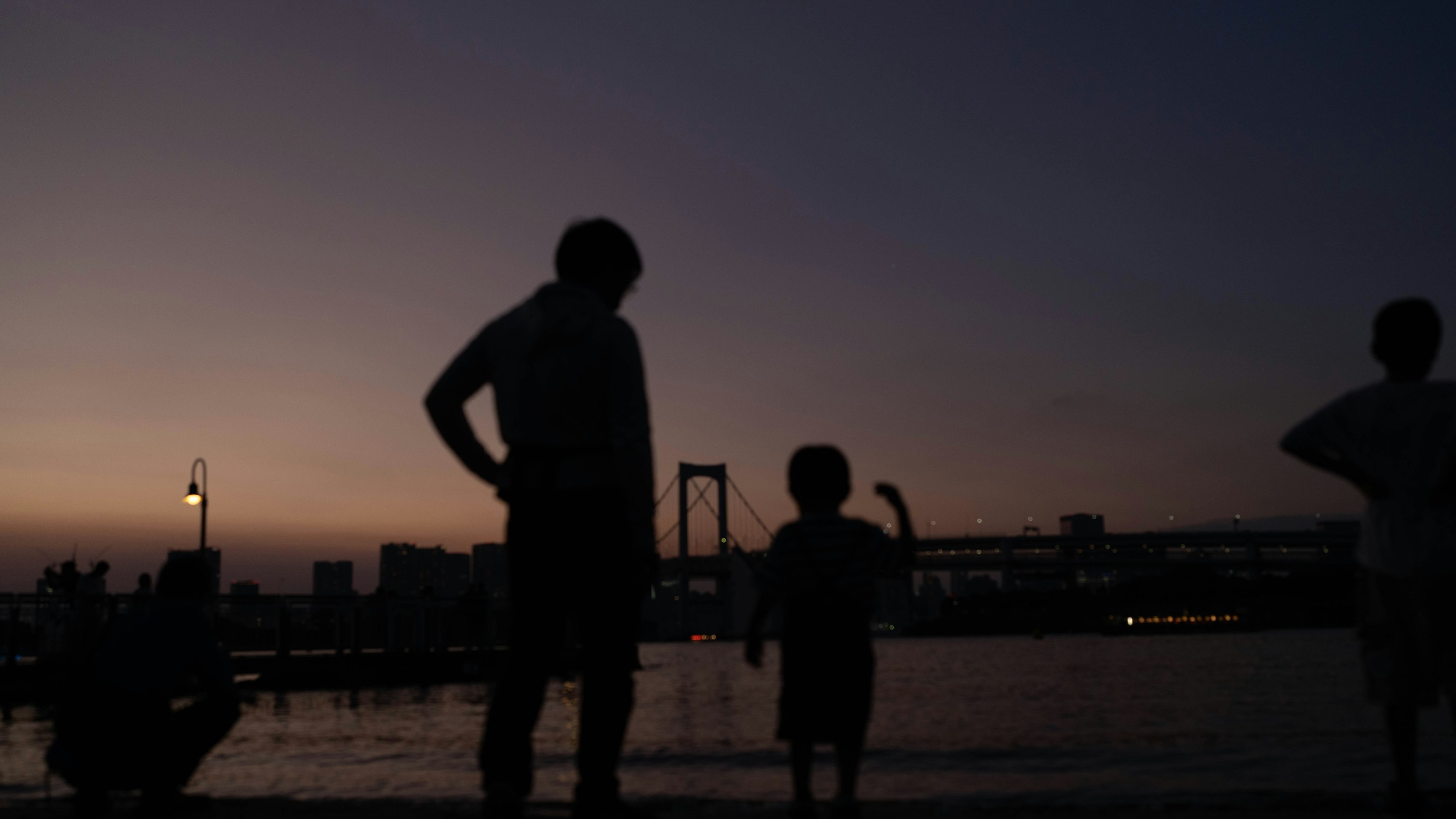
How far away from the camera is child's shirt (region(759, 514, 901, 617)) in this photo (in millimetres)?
3002

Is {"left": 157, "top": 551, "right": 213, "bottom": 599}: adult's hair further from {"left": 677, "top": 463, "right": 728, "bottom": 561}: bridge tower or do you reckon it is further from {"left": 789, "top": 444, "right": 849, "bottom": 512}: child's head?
{"left": 677, "top": 463, "right": 728, "bottom": 561}: bridge tower

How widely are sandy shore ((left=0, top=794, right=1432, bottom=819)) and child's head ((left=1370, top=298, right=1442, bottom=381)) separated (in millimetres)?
1127

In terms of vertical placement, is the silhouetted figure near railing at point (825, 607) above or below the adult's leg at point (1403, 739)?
above

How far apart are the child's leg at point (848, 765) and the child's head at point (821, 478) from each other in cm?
65

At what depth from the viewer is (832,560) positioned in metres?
3.01

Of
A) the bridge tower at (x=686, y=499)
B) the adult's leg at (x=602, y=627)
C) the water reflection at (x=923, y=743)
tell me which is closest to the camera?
the adult's leg at (x=602, y=627)

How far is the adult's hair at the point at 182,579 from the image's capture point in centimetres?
349

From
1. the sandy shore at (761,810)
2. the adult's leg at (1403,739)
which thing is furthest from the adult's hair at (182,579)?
the adult's leg at (1403,739)

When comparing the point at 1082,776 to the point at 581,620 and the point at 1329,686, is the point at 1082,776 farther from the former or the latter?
the point at 1329,686

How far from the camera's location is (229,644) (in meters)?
25.3

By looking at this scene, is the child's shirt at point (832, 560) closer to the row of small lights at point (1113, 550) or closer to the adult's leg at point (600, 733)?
the adult's leg at point (600, 733)

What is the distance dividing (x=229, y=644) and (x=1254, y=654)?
92.3 feet

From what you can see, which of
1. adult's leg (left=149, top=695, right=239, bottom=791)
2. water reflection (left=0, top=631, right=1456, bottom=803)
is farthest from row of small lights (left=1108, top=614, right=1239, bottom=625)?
adult's leg (left=149, top=695, right=239, bottom=791)

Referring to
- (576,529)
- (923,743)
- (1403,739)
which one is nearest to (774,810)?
(576,529)
